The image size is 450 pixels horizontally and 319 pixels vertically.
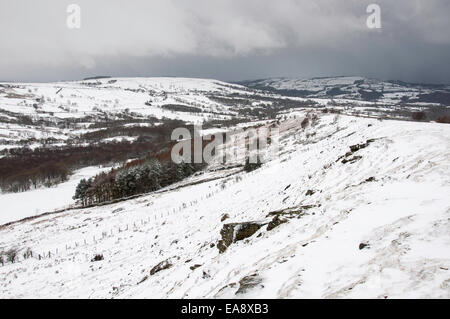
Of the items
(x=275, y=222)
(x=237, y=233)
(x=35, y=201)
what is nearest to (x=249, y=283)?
(x=275, y=222)

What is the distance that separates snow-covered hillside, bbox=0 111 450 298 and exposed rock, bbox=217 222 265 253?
0.21 feet

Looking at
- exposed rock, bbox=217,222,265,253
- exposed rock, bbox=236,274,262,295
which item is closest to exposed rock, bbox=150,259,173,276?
exposed rock, bbox=217,222,265,253

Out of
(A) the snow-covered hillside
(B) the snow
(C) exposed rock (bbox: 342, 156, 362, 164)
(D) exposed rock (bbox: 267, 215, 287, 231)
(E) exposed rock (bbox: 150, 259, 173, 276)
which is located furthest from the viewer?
(B) the snow

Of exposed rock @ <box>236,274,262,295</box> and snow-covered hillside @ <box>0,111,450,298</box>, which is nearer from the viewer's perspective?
snow-covered hillside @ <box>0,111,450,298</box>

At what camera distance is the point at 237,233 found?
14.4m

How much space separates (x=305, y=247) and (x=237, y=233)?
5.18 meters

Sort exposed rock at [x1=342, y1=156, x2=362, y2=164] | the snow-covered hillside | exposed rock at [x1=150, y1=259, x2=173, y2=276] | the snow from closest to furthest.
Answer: the snow-covered hillside → exposed rock at [x1=150, y1=259, x2=173, y2=276] → exposed rock at [x1=342, y1=156, x2=362, y2=164] → the snow

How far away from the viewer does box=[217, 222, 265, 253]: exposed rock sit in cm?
1420

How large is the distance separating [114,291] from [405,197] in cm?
1663

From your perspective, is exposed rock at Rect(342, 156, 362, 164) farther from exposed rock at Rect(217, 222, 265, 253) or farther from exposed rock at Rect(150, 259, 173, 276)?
exposed rock at Rect(150, 259, 173, 276)

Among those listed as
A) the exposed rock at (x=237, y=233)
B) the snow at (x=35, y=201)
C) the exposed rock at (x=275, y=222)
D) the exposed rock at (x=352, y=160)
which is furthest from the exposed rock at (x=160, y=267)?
the snow at (x=35, y=201)

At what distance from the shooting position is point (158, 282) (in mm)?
13844
